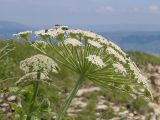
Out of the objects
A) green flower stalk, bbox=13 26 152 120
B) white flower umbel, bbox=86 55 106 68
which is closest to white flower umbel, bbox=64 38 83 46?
green flower stalk, bbox=13 26 152 120

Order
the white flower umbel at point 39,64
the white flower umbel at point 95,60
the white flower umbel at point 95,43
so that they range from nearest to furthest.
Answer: the white flower umbel at point 95,60
the white flower umbel at point 95,43
the white flower umbel at point 39,64

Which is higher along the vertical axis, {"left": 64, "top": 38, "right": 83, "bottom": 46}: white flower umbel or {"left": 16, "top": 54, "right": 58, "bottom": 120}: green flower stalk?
Result: {"left": 64, "top": 38, "right": 83, "bottom": 46}: white flower umbel

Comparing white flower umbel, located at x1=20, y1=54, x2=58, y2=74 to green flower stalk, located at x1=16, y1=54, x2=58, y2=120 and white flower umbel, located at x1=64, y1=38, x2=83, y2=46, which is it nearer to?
green flower stalk, located at x1=16, y1=54, x2=58, y2=120

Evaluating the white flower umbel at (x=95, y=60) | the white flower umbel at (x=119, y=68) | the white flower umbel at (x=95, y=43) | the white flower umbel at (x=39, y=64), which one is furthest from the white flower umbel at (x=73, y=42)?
the white flower umbel at (x=39, y=64)

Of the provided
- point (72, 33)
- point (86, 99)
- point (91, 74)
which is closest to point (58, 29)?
point (72, 33)

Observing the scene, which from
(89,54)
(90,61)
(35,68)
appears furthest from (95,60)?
(35,68)

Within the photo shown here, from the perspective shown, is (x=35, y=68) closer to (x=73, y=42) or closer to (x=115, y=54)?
(x=73, y=42)

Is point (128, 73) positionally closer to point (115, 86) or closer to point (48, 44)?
point (115, 86)

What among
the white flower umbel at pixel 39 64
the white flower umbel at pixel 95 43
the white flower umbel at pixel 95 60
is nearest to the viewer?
the white flower umbel at pixel 95 60

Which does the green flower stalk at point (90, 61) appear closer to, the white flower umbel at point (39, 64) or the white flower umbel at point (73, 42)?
the white flower umbel at point (73, 42)
